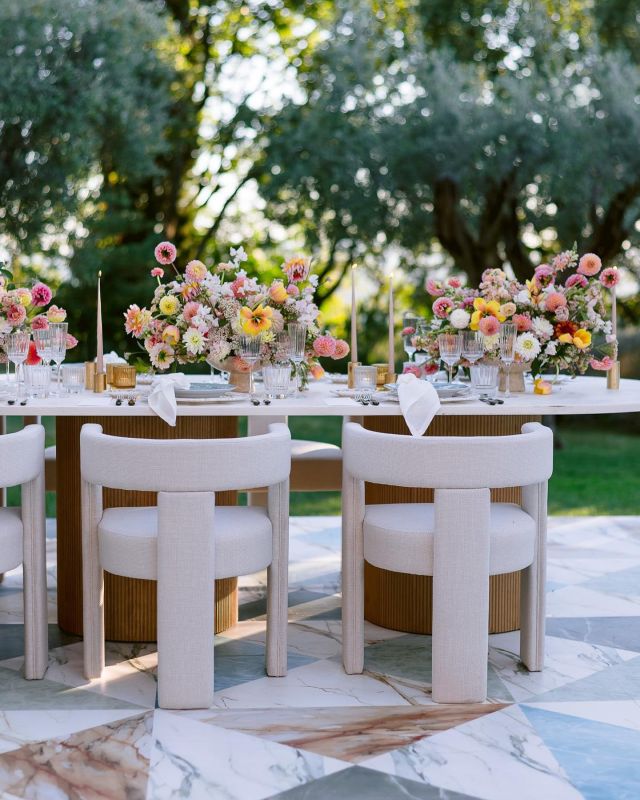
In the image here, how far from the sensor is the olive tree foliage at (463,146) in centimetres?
865

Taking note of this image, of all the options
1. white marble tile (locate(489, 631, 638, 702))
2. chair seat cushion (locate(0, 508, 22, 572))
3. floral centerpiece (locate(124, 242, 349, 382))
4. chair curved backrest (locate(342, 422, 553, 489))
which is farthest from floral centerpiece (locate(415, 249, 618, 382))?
chair seat cushion (locate(0, 508, 22, 572))

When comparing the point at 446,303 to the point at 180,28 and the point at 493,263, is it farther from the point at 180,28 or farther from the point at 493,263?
the point at 180,28

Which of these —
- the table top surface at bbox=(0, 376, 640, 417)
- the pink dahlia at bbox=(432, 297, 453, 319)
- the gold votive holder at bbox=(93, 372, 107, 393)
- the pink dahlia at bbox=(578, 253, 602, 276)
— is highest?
the pink dahlia at bbox=(578, 253, 602, 276)

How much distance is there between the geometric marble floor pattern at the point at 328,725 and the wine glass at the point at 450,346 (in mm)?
1068

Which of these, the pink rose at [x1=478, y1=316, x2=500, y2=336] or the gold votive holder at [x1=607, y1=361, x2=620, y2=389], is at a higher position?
the pink rose at [x1=478, y1=316, x2=500, y2=336]

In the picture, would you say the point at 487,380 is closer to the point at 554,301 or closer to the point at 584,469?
the point at 554,301

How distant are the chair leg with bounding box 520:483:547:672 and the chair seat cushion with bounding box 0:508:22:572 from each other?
1.64 meters

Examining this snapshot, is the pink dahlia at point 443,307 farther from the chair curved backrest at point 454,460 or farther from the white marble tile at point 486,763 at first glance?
the white marble tile at point 486,763

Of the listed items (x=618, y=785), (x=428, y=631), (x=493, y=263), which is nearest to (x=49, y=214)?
(x=493, y=263)

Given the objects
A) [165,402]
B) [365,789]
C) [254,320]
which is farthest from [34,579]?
[365,789]

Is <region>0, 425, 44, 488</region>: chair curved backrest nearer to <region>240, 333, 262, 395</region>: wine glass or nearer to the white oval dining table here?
the white oval dining table

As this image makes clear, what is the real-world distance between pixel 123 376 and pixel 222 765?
171cm

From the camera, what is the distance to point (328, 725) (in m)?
3.01

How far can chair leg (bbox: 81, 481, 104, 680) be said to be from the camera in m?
3.32
